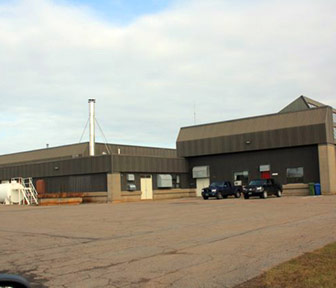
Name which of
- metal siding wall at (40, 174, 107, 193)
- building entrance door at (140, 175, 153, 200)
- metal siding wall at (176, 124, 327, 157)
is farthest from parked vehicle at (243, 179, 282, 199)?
metal siding wall at (40, 174, 107, 193)

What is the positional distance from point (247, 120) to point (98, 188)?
1611 cm

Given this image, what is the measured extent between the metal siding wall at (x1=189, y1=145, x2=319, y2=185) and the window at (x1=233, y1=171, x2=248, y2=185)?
322 millimetres

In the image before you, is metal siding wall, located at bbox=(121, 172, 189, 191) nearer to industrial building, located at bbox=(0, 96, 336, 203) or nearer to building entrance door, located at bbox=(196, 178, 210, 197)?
industrial building, located at bbox=(0, 96, 336, 203)

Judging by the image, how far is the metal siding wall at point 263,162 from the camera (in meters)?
41.0

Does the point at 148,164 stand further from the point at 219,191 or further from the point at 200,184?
the point at 219,191

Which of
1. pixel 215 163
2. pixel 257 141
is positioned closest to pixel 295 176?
pixel 257 141

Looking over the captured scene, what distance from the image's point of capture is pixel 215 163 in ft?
156

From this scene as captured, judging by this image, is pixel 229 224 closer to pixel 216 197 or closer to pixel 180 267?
pixel 180 267

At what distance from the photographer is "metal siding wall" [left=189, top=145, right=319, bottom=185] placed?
40969mm

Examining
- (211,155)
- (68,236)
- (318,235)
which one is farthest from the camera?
(211,155)

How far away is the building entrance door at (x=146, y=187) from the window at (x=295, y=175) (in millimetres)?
13312

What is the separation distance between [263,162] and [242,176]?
8.93 feet

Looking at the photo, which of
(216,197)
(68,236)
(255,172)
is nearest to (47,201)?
(216,197)

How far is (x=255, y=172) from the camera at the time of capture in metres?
44.7
